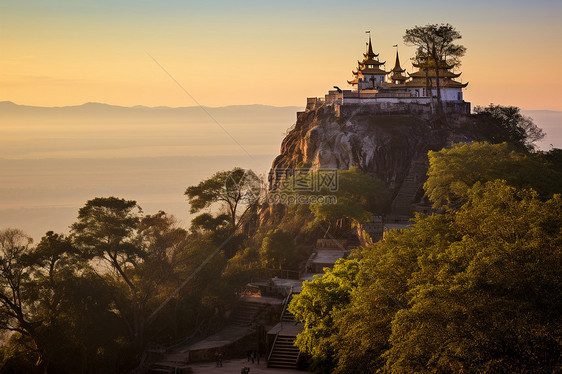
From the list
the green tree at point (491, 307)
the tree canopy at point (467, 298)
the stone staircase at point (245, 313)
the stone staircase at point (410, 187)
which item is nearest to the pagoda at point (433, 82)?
the stone staircase at point (410, 187)

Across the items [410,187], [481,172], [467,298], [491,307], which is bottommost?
[491,307]

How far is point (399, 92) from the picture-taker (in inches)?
3615

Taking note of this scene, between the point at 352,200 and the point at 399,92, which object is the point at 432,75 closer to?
the point at 399,92

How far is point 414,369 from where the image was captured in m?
34.0

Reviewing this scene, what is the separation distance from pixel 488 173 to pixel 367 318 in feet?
82.1

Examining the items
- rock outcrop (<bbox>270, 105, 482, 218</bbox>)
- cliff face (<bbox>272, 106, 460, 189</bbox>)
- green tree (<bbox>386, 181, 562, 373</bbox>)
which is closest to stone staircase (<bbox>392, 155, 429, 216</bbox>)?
rock outcrop (<bbox>270, 105, 482, 218</bbox>)

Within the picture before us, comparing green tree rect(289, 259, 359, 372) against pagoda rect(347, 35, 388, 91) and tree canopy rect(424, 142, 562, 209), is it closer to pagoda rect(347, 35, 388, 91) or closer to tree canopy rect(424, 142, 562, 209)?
tree canopy rect(424, 142, 562, 209)

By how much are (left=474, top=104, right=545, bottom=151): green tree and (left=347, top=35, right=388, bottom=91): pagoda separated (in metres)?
12.0

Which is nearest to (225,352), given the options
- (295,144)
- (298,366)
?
(298,366)

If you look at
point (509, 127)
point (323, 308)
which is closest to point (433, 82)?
point (509, 127)

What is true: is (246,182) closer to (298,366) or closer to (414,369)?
(298,366)

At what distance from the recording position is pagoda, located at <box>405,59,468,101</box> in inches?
3627

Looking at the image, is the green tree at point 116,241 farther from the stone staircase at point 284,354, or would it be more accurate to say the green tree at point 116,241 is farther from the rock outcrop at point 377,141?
the rock outcrop at point 377,141

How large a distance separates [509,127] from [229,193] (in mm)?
35821
